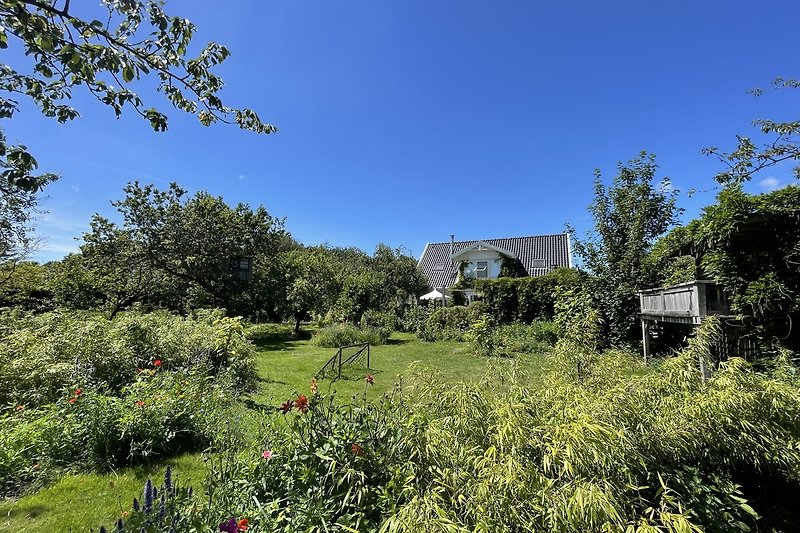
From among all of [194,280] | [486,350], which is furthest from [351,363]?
[194,280]

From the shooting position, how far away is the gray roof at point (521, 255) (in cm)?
2638

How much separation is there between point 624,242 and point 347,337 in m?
10.4

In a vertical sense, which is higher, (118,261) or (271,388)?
(118,261)

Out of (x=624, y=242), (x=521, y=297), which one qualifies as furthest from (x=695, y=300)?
(x=521, y=297)

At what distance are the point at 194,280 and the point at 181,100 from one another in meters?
15.7

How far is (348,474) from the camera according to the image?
1.96 meters

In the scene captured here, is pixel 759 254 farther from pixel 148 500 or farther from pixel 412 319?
pixel 412 319

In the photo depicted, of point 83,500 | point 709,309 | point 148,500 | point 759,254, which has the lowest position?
point 83,500

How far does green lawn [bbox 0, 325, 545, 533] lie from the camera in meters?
2.79

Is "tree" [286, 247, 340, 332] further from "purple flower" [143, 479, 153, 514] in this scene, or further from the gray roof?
"purple flower" [143, 479, 153, 514]

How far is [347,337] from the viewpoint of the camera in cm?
1364

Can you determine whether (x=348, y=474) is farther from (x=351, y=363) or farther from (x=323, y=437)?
(x=351, y=363)

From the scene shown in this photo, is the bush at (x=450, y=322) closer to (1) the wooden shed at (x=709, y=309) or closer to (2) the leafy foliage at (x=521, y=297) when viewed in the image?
(2) the leafy foliage at (x=521, y=297)

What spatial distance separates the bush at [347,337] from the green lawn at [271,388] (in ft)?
1.57
